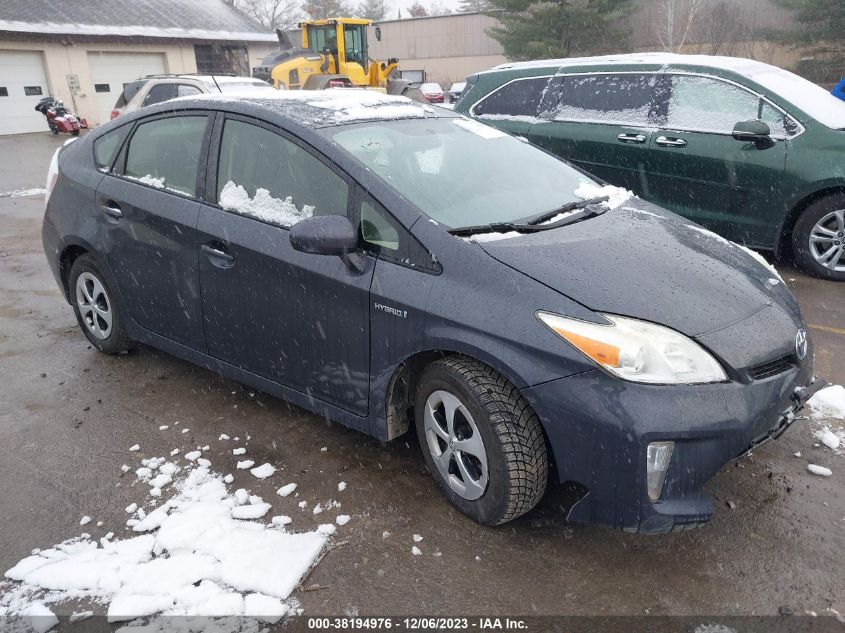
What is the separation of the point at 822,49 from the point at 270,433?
27.7 meters

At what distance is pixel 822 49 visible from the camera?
2414 cm

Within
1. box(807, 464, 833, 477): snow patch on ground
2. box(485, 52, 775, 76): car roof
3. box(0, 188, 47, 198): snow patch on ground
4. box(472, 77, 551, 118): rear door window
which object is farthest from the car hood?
box(0, 188, 47, 198): snow patch on ground

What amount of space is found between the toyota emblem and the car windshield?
3.86ft

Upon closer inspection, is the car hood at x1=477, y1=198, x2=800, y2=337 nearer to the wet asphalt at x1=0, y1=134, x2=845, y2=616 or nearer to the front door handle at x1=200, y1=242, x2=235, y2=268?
the wet asphalt at x1=0, y1=134, x2=845, y2=616

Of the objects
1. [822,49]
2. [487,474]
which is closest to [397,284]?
[487,474]

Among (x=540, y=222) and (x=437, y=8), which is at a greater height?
(x=437, y=8)

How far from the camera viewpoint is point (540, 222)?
299 centimetres

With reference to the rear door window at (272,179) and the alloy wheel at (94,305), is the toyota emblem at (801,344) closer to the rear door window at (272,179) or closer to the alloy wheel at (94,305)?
the rear door window at (272,179)

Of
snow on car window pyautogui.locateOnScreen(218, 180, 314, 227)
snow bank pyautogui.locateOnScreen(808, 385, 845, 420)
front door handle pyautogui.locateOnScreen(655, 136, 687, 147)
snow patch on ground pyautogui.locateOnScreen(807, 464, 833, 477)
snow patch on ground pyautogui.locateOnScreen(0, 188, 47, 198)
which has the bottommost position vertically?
snow patch on ground pyautogui.locateOnScreen(0, 188, 47, 198)

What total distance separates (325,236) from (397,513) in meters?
1.21

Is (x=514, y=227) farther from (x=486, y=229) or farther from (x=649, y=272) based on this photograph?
(x=649, y=272)

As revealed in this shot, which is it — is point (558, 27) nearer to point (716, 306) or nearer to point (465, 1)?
point (716, 306)

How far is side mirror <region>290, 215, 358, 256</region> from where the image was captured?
2701 millimetres

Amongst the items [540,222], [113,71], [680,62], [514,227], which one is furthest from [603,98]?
[113,71]
